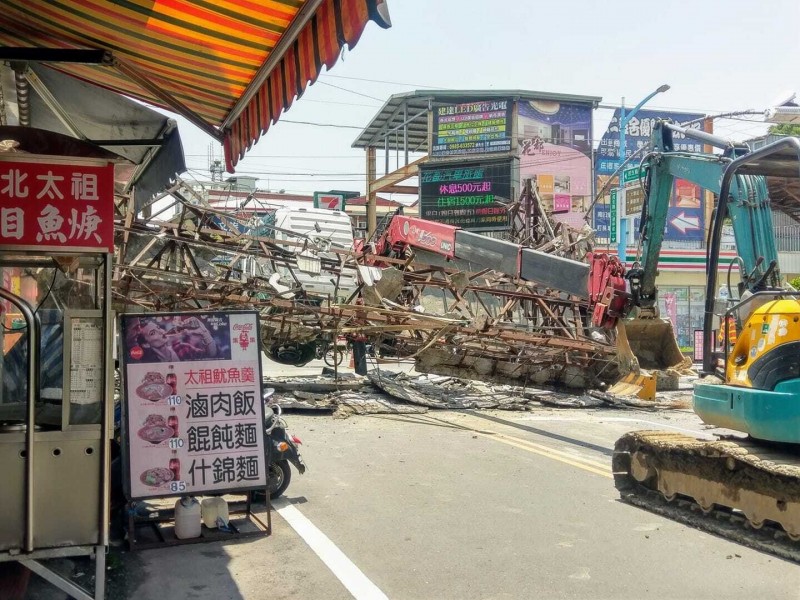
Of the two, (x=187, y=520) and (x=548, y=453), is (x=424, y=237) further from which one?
(x=187, y=520)

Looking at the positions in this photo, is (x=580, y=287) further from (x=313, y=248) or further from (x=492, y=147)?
(x=492, y=147)

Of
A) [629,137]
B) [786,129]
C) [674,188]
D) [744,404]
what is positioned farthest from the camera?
[629,137]

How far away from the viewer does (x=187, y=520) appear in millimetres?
6957

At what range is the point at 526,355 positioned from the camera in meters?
16.4

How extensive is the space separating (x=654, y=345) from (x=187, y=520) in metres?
13.2

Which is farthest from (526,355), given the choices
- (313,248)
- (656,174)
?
(656,174)

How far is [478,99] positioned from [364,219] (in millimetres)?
9616

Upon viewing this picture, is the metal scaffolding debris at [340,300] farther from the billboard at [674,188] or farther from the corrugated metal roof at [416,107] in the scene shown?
the billboard at [674,188]

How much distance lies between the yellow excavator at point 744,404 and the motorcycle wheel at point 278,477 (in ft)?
11.9

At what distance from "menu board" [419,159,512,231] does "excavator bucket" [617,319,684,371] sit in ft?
69.1

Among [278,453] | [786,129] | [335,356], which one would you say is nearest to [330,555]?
[278,453]

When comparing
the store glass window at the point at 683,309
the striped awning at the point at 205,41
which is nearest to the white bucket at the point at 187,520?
the striped awning at the point at 205,41

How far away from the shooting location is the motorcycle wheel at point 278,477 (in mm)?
8312

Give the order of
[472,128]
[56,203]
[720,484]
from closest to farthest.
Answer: [56,203] < [720,484] < [472,128]
